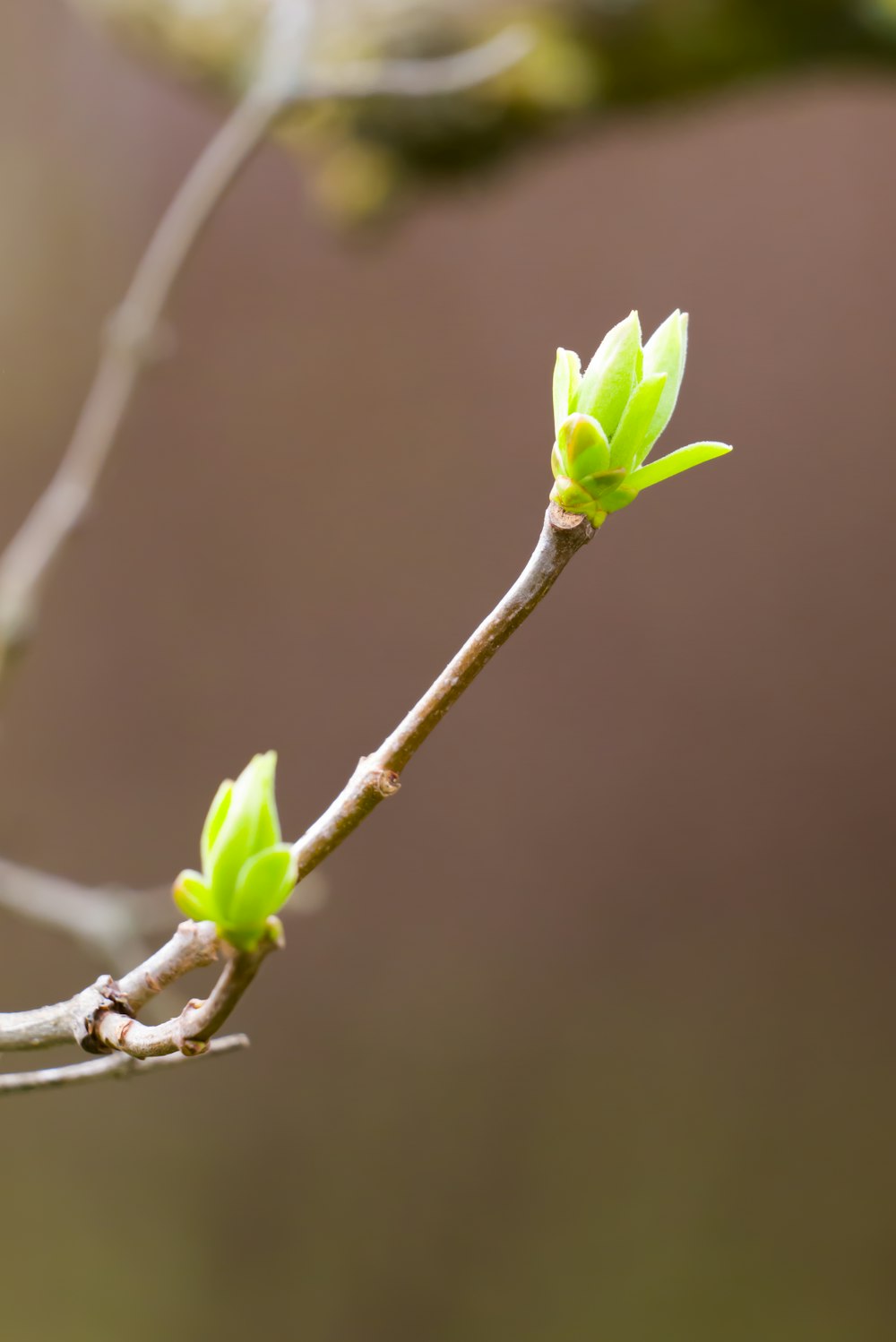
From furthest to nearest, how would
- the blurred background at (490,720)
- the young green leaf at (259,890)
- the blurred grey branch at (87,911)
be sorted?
1. the blurred background at (490,720)
2. the blurred grey branch at (87,911)
3. the young green leaf at (259,890)

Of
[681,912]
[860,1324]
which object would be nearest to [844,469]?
[681,912]

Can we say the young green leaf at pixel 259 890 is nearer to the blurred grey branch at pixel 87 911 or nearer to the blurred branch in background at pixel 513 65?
the blurred grey branch at pixel 87 911

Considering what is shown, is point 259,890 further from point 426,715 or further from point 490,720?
point 490,720

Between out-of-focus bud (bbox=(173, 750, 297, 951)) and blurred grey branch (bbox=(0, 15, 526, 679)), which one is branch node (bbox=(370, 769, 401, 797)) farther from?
blurred grey branch (bbox=(0, 15, 526, 679))

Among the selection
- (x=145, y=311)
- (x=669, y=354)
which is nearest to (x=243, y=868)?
(x=669, y=354)

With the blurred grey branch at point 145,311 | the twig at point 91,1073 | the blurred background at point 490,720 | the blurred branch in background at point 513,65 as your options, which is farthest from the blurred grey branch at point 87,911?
the blurred background at point 490,720

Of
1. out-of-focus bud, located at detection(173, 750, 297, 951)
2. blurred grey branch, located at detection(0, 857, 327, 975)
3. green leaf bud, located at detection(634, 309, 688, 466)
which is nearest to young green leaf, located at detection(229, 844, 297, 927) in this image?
out-of-focus bud, located at detection(173, 750, 297, 951)
